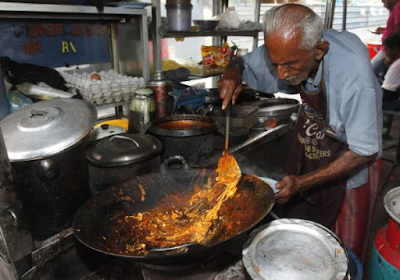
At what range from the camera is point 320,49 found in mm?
1685

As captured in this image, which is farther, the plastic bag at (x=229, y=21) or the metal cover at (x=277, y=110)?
the plastic bag at (x=229, y=21)

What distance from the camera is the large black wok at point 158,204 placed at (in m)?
1.02

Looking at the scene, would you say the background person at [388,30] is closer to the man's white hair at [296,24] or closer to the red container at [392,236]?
the red container at [392,236]

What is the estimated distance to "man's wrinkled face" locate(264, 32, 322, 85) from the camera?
155 cm

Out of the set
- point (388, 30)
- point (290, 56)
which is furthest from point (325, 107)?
point (388, 30)

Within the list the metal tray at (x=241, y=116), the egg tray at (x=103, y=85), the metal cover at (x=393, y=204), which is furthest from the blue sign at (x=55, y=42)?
the metal cover at (x=393, y=204)

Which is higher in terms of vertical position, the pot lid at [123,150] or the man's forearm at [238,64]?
the man's forearm at [238,64]

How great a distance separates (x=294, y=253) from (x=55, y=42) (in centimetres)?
271

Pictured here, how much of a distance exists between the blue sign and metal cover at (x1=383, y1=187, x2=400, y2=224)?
2.86m

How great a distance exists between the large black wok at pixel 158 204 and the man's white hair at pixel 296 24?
30.2 inches

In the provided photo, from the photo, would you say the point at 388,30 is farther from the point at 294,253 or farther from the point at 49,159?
the point at 49,159

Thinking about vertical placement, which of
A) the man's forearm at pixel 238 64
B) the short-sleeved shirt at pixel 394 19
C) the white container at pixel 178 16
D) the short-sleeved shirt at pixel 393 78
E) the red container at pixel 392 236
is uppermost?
the short-sleeved shirt at pixel 394 19

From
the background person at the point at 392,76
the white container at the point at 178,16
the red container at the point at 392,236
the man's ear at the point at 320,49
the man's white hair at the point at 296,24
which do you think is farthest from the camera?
the background person at the point at 392,76

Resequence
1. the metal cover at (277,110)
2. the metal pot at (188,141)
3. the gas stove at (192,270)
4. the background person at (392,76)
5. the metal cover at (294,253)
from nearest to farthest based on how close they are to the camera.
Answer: the metal cover at (294,253)
the gas stove at (192,270)
the metal pot at (188,141)
the metal cover at (277,110)
the background person at (392,76)
